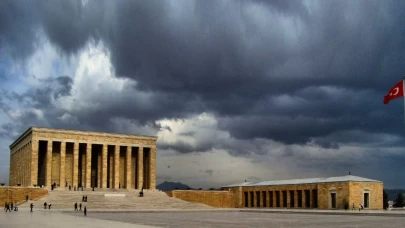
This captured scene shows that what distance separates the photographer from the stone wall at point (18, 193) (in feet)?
166

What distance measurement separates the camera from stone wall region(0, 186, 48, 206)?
50.5 metres

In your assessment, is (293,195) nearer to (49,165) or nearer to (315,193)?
(315,193)

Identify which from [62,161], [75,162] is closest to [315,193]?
[75,162]

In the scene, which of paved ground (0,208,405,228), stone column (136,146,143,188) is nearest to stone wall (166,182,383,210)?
stone column (136,146,143,188)

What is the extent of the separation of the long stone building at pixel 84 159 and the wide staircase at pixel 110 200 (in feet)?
15.2

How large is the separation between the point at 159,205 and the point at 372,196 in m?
26.3

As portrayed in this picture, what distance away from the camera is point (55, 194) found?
5297 centimetres

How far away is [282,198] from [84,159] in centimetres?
2825

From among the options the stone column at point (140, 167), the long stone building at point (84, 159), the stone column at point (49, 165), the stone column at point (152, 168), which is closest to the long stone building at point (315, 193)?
the stone column at point (152, 168)

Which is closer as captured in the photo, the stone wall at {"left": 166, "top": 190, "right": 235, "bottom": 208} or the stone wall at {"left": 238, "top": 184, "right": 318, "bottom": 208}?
the stone wall at {"left": 166, "top": 190, "right": 235, "bottom": 208}

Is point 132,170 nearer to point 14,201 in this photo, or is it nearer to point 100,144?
point 100,144

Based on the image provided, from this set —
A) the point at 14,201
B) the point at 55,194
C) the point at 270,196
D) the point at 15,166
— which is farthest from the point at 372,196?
the point at 15,166

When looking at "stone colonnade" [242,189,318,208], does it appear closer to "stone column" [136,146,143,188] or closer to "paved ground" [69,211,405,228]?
"stone column" [136,146,143,188]

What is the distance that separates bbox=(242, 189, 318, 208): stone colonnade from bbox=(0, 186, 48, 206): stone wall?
1265 inches
